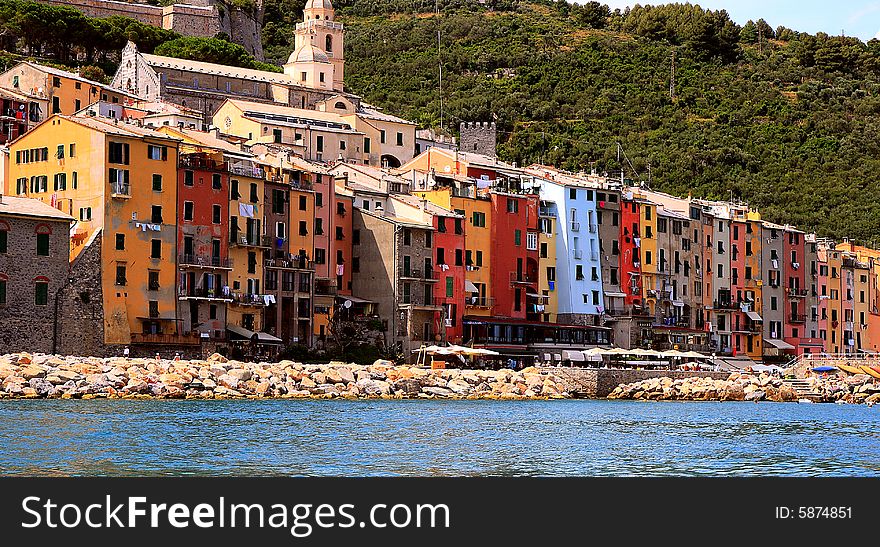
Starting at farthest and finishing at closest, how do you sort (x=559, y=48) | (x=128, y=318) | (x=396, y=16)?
(x=396, y=16) → (x=559, y=48) → (x=128, y=318)

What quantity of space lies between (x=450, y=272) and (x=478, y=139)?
32041 mm

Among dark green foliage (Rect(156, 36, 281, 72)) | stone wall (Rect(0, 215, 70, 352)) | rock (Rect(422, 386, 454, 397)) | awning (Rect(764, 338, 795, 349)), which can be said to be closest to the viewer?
stone wall (Rect(0, 215, 70, 352))

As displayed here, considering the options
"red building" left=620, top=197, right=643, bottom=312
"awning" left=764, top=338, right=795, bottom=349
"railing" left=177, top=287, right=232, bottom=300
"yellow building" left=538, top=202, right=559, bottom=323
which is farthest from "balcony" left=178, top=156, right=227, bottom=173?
"awning" left=764, top=338, right=795, bottom=349

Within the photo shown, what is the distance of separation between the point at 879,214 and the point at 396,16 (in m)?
67.8

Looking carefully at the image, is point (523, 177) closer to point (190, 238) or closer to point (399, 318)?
point (399, 318)

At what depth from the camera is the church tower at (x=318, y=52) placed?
4043 inches

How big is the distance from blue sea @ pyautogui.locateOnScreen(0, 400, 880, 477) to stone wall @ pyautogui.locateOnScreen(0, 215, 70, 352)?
897 centimetres

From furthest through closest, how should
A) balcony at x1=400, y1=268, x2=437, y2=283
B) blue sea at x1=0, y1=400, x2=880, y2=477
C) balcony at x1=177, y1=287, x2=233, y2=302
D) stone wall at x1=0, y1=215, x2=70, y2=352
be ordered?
balcony at x1=400, y1=268, x2=437, y2=283, balcony at x1=177, y1=287, x2=233, y2=302, stone wall at x1=0, y1=215, x2=70, y2=352, blue sea at x1=0, y1=400, x2=880, y2=477

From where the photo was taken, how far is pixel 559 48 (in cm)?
13812

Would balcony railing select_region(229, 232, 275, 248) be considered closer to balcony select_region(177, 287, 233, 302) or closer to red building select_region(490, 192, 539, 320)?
balcony select_region(177, 287, 233, 302)

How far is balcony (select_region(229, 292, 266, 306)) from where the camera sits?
6419 cm

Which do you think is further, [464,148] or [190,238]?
[464,148]

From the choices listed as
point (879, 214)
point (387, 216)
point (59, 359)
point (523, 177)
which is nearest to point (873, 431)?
point (59, 359)

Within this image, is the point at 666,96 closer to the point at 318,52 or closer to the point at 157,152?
the point at 318,52
